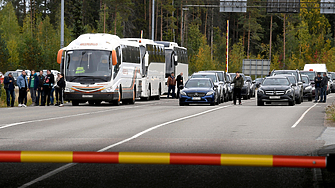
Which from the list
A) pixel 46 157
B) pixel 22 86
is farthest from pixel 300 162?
pixel 22 86

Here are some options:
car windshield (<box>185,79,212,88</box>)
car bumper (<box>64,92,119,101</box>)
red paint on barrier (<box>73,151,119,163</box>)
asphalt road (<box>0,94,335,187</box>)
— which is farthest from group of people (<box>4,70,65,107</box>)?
red paint on barrier (<box>73,151,119,163</box>)

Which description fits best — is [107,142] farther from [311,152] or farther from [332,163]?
[332,163]

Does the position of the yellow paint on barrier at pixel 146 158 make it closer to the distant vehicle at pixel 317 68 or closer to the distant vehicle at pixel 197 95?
the distant vehicle at pixel 197 95

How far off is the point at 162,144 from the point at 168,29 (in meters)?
76.2

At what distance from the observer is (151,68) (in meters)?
41.1

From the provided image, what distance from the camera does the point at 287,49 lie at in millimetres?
107750

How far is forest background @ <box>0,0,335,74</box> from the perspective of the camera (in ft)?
229

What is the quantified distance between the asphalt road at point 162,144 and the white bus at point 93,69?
9139 millimetres

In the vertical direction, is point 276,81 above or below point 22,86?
above

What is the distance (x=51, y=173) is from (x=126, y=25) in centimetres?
8919

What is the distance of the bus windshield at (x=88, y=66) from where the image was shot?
31141 millimetres

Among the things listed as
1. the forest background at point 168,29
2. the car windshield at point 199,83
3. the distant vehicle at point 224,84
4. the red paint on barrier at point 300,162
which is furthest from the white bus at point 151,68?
the red paint on barrier at point 300,162

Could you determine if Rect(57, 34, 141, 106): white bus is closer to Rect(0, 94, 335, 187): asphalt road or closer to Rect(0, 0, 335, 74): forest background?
Rect(0, 94, 335, 187): asphalt road

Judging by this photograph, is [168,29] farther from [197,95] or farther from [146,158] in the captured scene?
[146,158]
